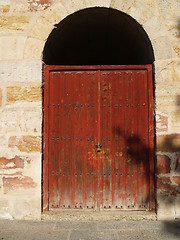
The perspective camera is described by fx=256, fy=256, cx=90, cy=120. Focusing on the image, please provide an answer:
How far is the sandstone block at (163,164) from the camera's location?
10.5 feet

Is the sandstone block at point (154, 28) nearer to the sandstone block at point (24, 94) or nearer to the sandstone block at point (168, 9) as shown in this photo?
the sandstone block at point (168, 9)

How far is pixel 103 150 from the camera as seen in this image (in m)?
3.41

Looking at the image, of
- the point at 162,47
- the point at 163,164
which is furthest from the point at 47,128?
the point at 162,47

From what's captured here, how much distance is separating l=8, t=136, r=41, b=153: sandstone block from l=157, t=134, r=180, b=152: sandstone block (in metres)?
1.52

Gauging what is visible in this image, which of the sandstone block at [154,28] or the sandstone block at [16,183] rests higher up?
the sandstone block at [154,28]

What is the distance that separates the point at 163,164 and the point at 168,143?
269 mm

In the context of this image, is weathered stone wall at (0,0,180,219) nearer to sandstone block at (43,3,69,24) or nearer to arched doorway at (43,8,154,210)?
sandstone block at (43,3,69,24)

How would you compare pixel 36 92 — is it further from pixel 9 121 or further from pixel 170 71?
pixel 170 71

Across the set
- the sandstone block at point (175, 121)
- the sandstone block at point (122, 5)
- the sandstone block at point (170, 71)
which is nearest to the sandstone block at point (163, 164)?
the sandstone block at point (175, 121)

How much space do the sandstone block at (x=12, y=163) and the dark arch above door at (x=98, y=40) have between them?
137 cm

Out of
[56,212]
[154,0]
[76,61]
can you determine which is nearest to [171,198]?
[56,212]

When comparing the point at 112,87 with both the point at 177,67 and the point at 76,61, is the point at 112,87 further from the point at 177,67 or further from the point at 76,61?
the point at 76,61

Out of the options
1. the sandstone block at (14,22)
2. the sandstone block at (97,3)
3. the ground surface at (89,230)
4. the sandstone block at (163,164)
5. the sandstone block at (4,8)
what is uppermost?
the sandstone block at (97,3)

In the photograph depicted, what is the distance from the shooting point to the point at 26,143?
3250mm
